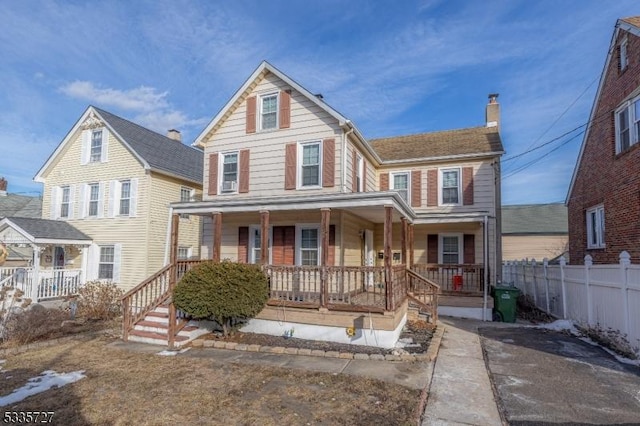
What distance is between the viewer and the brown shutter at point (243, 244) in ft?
43.2

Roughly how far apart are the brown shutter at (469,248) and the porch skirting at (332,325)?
5.02 metres

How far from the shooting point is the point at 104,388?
19.8 feet

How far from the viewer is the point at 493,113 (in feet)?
54.3

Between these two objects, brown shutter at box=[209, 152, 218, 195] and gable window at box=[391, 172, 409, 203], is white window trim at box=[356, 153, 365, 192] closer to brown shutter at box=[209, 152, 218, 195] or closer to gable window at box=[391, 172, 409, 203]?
gable window at box=[391, 172, 409, 203]

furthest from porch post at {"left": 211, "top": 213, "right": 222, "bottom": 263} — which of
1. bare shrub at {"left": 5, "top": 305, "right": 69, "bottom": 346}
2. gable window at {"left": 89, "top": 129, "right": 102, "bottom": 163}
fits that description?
gable window at {"left": 89, "top": 129, "right": 102, "bottom": 163}

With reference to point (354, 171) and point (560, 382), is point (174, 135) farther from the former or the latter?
point (560, 382)

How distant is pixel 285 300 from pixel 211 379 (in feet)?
11.7

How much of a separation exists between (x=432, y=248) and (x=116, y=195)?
45.3 ft

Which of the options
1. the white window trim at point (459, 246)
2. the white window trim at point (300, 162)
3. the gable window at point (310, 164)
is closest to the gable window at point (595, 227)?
the white window trim at point (459, 246)

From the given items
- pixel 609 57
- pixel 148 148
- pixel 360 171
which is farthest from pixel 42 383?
pixel 609 57

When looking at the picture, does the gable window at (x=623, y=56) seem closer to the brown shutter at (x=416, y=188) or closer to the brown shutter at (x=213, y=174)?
the brown shutter at (x=416, y=188)

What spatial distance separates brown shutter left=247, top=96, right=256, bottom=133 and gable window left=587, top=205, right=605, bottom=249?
12.4 m

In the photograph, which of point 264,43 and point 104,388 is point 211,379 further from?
point 264,43

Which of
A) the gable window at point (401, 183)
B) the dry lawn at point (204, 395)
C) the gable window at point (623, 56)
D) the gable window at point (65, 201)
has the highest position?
the gable window at point (623, 56)
